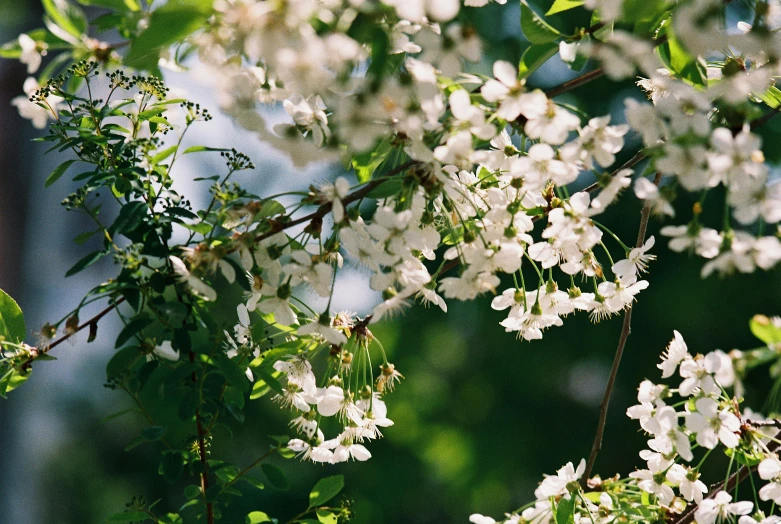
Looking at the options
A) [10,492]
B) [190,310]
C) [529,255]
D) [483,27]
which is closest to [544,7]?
[483,27]

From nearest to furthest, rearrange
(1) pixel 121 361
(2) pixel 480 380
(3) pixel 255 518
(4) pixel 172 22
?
(4) pixel 172 22 → (1) pixel 121 361 → (3) pixel 255 518 → (2) pixel 480 380

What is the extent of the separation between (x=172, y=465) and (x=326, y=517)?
0.20 metres

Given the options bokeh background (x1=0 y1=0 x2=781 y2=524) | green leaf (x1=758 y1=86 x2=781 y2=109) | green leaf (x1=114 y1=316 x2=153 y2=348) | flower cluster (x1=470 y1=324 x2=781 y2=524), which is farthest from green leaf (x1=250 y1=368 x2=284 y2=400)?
bokeh background (x1=0 y1=0 x2=781 y2=524)

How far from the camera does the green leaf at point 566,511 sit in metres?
0.89

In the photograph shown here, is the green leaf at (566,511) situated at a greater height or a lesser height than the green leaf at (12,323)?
lesser

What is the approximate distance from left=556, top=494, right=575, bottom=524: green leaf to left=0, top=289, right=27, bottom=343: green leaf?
604 millimetres

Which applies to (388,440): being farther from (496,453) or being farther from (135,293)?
(135,293)

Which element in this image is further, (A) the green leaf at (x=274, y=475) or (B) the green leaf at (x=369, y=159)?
(A) the green leaf at (x=274, y=475)

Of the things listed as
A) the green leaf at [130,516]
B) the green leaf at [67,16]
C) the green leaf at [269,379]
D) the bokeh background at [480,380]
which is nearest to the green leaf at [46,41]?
the green leaf at [67,16]

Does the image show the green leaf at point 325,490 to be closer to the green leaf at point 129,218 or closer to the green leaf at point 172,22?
the green leaf at point 129,218

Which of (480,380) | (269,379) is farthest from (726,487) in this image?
(480,380)

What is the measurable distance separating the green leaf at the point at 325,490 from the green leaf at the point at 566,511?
0.25 metres

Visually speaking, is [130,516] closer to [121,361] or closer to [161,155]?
[121,361]

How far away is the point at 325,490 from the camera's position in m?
0.99
